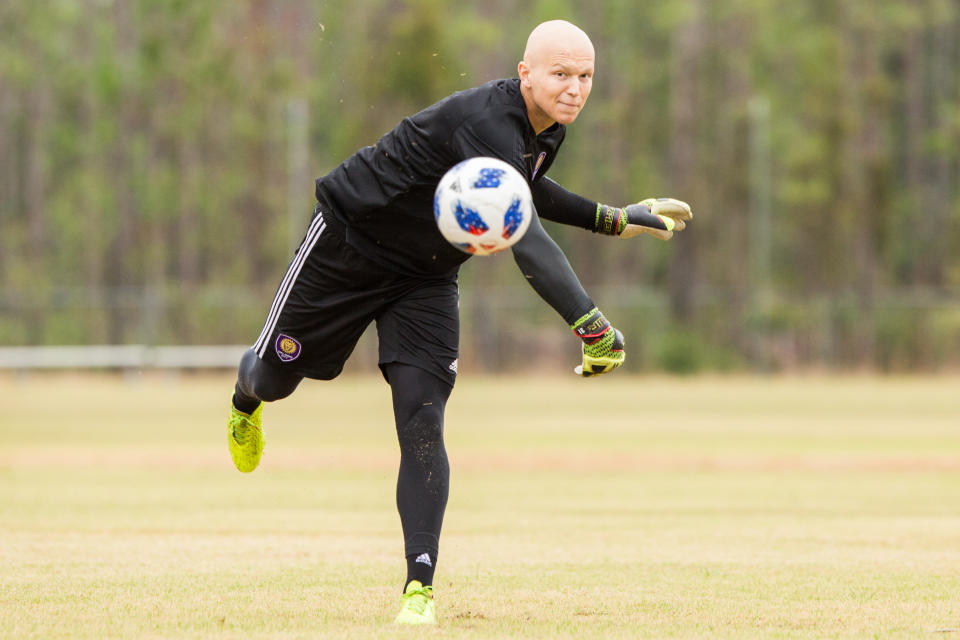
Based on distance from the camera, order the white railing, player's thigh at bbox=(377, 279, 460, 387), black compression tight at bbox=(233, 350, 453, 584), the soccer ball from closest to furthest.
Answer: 1. the soccer ball
2. black compression tight at bbox=(233, 350, 453, 584)
3. player's thigh at bbox=(377, 279, 460, 387)
4. the white railing

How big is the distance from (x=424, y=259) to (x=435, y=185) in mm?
405

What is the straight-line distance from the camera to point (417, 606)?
6555mm

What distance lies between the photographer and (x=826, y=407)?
3034 cm

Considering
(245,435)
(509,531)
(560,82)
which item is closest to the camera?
(560,82)

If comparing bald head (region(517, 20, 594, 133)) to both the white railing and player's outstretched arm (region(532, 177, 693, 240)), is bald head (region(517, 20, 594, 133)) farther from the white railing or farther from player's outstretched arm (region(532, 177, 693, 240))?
the white railing

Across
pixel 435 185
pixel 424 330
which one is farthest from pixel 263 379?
pixel 435 185

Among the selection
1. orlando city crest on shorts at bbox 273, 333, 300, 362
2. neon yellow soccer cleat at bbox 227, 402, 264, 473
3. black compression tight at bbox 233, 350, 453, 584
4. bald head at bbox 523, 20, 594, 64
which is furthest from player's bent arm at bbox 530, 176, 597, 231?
neon yellow soccer cleat at bbox 227, 402, 264, 473

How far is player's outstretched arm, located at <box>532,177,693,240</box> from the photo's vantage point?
7.25 metres

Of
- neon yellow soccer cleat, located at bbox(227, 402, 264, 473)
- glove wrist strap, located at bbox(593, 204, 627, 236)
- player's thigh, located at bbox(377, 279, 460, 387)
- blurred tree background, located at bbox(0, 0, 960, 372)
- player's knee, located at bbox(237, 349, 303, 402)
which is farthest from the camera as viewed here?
blurred tree background, located at bbox(0, 0, 960, 372)

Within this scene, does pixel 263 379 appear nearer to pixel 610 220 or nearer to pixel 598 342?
pixel 610 220

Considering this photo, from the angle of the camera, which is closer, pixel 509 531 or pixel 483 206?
pixel 483 206

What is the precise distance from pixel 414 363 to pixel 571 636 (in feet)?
4.96

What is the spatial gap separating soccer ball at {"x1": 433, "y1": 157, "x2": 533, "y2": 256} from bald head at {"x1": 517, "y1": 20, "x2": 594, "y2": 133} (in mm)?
388

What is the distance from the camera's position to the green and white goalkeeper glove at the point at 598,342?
6.47 metres
